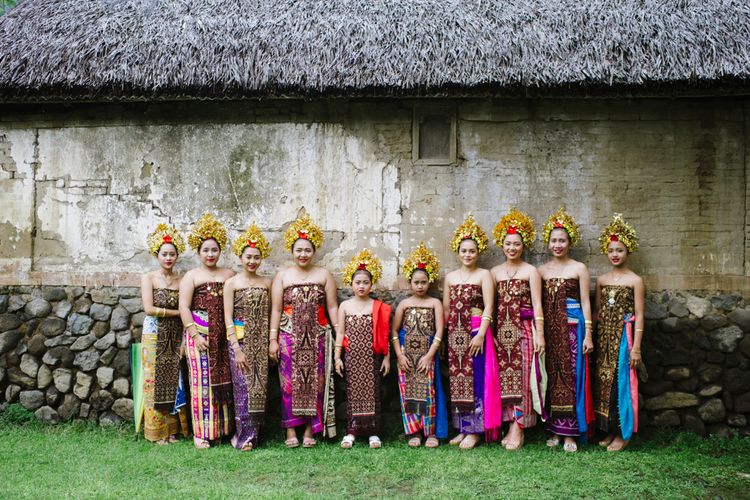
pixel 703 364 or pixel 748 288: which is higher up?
pixel 748 288

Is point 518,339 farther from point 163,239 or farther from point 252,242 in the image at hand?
point 163,239

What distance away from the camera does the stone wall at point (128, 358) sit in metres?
5.76

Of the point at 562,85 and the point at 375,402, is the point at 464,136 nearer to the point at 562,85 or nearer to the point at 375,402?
the point at 562,85

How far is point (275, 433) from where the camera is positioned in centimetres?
584

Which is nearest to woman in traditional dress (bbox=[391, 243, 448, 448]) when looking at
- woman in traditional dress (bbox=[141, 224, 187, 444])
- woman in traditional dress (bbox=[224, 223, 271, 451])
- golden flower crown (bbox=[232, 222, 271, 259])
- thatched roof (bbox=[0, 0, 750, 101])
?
woman in traditional dress (bbox=[224, 223, 271, 451])

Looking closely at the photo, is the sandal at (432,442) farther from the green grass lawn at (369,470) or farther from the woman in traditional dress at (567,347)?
the woman in traditional dress at (567,347)

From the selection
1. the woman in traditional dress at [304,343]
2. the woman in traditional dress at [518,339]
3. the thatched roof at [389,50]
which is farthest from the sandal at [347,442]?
the thatched roof at [389,50]

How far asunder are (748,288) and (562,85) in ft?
7.88

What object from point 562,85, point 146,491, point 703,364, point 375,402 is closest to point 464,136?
point 562,85

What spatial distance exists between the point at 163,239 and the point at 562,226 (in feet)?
11.0

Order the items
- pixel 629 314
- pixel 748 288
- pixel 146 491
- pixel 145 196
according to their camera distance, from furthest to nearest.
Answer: pixel 145 196 → pixel 748 288 → pixel 629 314 → pixel 146 491

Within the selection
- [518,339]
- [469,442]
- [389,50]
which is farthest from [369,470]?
[389,50]

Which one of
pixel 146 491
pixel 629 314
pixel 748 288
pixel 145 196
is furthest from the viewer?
pixel 145 196

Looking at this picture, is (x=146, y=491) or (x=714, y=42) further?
(x=714, y=42)
